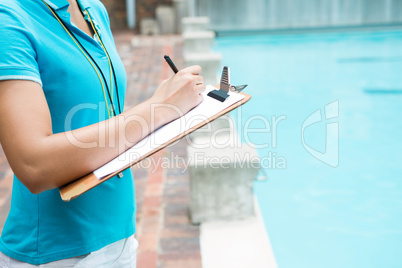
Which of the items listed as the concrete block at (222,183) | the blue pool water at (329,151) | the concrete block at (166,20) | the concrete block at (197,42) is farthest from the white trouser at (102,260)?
the concrete block at (166,20)

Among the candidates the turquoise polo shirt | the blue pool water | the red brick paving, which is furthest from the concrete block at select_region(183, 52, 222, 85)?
the turquoise polo shirt

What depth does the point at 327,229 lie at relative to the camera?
446 cm

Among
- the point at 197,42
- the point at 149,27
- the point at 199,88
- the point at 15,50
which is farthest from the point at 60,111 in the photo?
the point at 149,27

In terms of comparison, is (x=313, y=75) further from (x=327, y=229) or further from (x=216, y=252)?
(x=216, y=252)

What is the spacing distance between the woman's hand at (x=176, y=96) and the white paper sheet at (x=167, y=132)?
0.06ft

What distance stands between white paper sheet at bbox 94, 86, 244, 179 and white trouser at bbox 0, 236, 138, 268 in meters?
0.29

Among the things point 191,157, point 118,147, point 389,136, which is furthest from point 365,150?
point 118,147

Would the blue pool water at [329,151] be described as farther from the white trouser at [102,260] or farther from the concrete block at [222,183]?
the white trouser at [102,260]

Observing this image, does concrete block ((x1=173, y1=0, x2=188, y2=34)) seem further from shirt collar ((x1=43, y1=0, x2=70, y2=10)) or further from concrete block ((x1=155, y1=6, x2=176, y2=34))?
shirt collar ((x1=43, y1=0, x2=70, y2=10))

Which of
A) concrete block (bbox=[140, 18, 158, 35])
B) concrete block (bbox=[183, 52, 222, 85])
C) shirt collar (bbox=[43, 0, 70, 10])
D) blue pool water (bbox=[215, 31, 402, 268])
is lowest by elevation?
blue pool water (bbox=[215, 31, 402, 268])

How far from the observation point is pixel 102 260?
1.19 m

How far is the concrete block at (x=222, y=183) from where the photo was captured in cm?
325

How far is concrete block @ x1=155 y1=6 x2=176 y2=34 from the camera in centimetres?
1353

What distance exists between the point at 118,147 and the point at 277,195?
4264 millimetres
